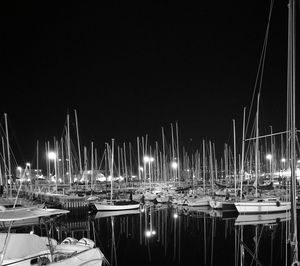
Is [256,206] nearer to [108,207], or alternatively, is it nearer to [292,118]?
[108,207]

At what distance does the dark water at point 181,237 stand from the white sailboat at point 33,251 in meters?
4.70

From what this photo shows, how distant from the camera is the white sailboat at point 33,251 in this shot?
39.4 ft

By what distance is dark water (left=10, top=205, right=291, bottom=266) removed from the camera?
19.6 meters

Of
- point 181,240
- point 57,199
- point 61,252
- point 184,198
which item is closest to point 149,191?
point 184,198

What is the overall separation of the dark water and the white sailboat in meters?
4.70

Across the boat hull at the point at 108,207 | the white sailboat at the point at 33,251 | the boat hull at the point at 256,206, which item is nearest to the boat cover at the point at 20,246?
the white sailboat at the point at 33,251

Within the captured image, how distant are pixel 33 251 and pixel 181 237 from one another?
580 inches

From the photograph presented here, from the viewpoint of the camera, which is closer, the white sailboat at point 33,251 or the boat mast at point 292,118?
the boat mast at point 292,118

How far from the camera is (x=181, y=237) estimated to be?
1029 inches

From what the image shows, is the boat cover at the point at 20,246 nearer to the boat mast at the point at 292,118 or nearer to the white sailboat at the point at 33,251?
the white sailboat at the point at 33,251

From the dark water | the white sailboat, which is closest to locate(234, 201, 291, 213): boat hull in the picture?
the dark water

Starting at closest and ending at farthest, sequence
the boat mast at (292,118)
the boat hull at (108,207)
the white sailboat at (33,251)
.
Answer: the boat mast at (292,118), the white sailboat at (33,251), the boat hull at (108,207)

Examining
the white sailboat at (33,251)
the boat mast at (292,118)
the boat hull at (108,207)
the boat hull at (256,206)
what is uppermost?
the boat mast at (292,118)

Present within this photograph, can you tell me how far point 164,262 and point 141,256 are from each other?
1814 millimetres
